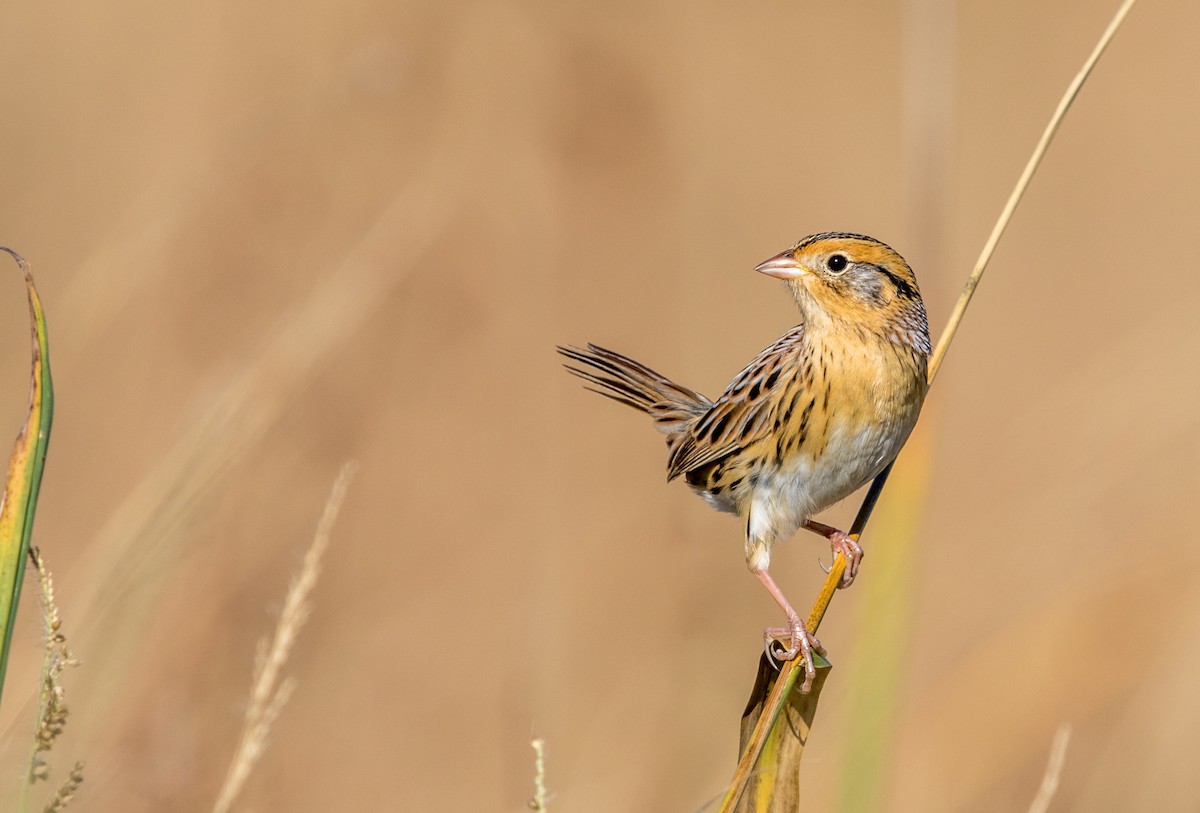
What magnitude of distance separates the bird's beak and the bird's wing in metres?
0.18

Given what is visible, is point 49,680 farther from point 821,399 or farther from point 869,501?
point 821,399

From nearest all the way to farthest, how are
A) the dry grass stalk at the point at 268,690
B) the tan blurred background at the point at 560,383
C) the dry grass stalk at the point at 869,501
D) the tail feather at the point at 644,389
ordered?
1. the dry grass stalk at the point at 869,501
2. the dry grass stalk at the point at 268,690
3. the tan blurred background at the point at 560,383
4. the tail feather at the point at 644,389

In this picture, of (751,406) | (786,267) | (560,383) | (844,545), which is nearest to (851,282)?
(786,267)

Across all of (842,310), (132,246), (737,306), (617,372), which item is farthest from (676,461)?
(737,306)

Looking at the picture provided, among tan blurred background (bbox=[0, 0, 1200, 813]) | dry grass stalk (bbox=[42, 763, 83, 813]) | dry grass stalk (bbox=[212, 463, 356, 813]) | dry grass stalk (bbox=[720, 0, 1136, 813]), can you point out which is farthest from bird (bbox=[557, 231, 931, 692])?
dry grass stalk (bbox=[42, 763, 83, 813])

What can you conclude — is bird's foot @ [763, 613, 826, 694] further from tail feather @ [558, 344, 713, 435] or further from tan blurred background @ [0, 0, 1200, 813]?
tail feather @ [558, 344, 713, 435]

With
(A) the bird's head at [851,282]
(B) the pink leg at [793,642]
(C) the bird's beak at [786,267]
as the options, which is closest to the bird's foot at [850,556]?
(B) the pink leg at [793,642]

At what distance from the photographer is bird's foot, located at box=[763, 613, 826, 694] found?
6.11ft

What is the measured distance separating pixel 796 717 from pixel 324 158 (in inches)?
132

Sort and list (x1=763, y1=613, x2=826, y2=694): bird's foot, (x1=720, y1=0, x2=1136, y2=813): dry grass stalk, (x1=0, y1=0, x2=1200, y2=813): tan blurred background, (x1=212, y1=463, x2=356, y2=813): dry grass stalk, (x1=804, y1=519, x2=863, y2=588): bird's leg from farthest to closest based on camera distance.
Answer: (x1=804, y1=519, x2=863, y2=588): bird's leg, (x1=0, y1=0, x2=1200, y2=813): tan blurred background, (x1=763, y1=613, x2=826, y2=694): bird's foot, (x1=212, y1=463, x2=356, y2=813): dry grass stalk, (x1=720, y1=0, x2=1136, y2=813): dry grass stalk

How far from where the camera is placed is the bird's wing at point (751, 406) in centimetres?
293

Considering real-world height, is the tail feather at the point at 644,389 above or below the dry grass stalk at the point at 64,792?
above

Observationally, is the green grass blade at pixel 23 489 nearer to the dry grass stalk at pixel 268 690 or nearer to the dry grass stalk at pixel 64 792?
the dry grass stalk at pixel 64 792

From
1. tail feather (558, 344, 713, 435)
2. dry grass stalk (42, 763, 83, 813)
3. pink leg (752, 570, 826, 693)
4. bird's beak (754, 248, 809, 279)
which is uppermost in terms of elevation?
bird's beak (754, 248, 809, 279)
